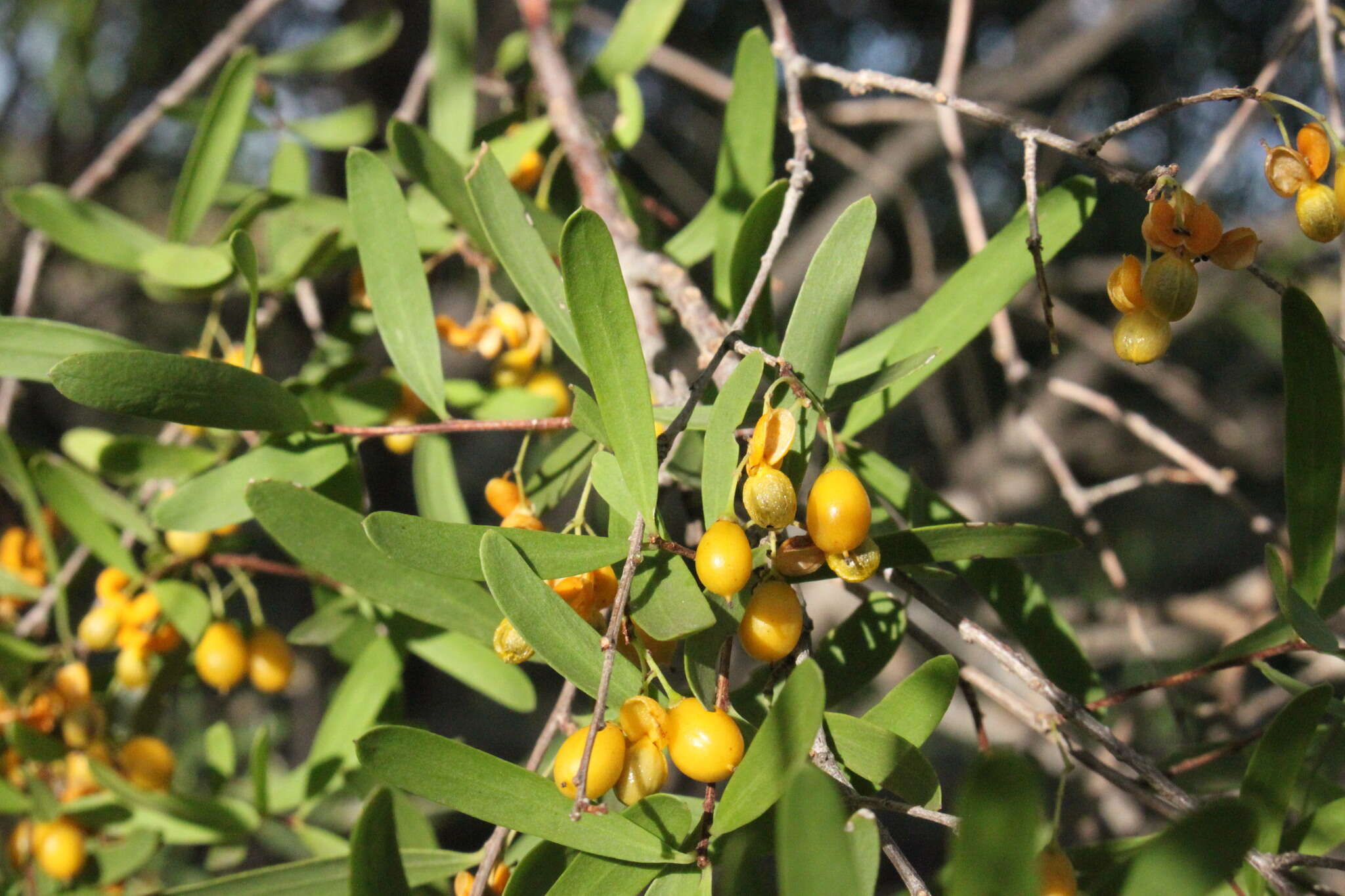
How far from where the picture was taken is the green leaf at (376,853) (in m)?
0.46

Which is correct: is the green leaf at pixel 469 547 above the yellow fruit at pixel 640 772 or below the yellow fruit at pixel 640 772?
above

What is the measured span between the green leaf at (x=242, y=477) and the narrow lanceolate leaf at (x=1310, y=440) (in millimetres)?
630

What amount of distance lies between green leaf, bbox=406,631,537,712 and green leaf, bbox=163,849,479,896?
0.14 metres

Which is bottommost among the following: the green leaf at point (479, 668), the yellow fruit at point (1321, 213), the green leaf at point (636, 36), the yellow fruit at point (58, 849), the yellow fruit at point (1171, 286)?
the yellow fruit at point (58, 849)

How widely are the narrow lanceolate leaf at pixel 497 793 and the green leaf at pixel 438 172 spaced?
0.38 m

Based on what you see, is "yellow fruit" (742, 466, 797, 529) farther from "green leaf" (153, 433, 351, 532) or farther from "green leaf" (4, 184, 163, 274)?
"green leaf" (4, 184, 163, 274)

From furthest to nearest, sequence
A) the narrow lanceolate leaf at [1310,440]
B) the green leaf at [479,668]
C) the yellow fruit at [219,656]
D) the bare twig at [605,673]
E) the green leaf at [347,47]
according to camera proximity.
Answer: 1. the green leaf at [347,47]
2. the yellow fruit at [219,656]
3. the green leaf at [479,668]
4. the narrow lanceolate leaf at [1310,440]
5. the bare twig at [605,673]

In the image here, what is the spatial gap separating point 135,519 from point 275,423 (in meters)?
0.31

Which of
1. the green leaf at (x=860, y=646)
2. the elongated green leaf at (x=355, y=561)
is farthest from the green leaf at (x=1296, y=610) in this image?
the elongated green leaf at (x=355, y=561)

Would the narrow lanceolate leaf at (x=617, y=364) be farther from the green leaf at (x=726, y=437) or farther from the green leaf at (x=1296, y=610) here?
the green leaf at (x=1296, y=610)

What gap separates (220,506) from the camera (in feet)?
2.18

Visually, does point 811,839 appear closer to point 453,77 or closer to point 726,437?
point 726,437

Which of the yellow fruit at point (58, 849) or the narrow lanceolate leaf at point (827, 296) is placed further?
the yellow fruit at point (58, 849)

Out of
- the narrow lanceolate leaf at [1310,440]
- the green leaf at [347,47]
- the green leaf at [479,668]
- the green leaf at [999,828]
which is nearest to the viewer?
the green leaf at [999,828]
